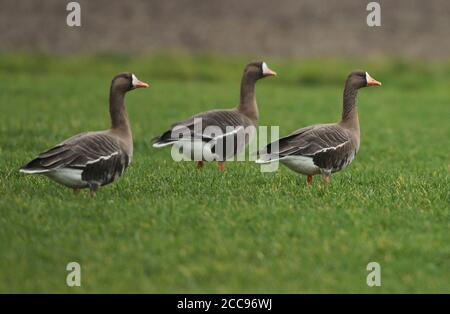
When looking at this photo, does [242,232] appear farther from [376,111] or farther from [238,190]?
[376,111]

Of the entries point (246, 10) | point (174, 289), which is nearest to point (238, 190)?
point (174, 289)

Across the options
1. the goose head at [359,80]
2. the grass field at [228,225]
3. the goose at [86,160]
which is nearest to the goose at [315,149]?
the grass field at [228,225]

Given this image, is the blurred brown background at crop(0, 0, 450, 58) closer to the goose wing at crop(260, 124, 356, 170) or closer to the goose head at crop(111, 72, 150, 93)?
the goose head at crop(111, 72, 150, 93)

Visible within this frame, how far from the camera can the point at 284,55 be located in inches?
1650

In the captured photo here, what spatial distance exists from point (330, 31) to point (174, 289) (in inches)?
1448

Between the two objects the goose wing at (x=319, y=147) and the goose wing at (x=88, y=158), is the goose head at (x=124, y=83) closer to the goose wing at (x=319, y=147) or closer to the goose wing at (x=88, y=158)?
the goose wing at (x=88, y=158)

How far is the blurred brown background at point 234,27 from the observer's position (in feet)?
137

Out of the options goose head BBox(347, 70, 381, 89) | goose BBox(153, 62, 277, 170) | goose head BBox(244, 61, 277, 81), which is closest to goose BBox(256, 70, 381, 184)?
goose head BBox(347, 70, 381, 89)

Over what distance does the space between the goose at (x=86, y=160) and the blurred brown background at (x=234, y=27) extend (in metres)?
30.3

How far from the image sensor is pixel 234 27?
144ft

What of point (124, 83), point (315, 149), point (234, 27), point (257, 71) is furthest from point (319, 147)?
point (234, 27)

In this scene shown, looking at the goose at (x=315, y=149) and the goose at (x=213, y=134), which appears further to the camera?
the goose at (x=213, y=134)

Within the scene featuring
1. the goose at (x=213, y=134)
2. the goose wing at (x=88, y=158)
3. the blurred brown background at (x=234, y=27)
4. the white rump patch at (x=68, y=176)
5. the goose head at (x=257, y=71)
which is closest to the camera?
the goose wing at (x=88, y=158)
